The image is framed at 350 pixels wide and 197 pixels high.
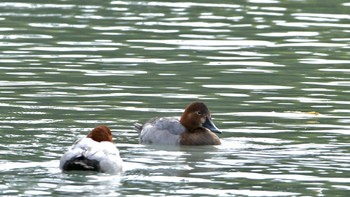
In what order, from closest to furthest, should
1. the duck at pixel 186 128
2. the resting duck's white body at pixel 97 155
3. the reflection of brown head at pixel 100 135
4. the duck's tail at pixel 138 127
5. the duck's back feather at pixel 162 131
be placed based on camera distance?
the resting duck's white body at pixel 97 155, the reflection of brown head at pixel 100 135, the duck's back feather at pixel 162 131, the duck at pixel 186 128, the duck's tail at pixel 138 127

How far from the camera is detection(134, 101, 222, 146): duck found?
17.5 meters

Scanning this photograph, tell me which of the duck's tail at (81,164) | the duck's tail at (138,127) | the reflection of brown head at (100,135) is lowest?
the duck's tail at (81,164)

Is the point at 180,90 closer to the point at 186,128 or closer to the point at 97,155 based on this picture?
the point at 186,128

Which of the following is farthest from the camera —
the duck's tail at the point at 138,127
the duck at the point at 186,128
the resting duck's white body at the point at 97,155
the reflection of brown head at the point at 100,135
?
the duck's tail at the point at 138,127

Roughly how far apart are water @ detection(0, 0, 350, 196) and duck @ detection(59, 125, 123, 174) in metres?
0.13

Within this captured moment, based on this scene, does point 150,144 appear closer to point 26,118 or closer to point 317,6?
point 26,118

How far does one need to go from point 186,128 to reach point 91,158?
3.17 meters

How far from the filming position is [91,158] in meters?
14.8

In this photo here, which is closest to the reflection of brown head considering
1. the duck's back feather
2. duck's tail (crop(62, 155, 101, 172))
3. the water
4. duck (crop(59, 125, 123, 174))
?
the water

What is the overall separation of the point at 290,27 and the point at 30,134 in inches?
446

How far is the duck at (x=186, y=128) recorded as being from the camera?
17484mm

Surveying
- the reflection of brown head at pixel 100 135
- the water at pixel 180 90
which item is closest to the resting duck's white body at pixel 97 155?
the water at pixel 180 90

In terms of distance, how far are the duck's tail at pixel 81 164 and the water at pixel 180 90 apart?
0.11 metres

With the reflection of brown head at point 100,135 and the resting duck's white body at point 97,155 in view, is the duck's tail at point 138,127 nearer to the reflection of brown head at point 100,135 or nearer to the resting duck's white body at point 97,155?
the reflection of brown head at point 100,135
